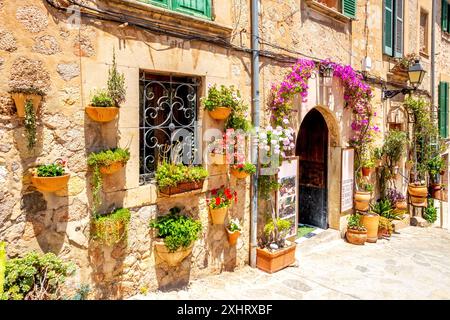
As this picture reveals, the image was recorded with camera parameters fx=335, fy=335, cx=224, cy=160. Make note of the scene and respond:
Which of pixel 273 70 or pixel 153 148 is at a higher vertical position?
pixel 273 70

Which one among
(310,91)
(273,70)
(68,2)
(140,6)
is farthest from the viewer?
(310,91)

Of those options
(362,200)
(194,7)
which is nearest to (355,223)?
(362,200)

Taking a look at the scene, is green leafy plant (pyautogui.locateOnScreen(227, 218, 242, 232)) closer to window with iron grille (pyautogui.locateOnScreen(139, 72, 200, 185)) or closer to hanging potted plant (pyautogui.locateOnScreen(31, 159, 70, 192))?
window with iron grille (pyautogui.locateOnScreen(139, 72, 200, 185))

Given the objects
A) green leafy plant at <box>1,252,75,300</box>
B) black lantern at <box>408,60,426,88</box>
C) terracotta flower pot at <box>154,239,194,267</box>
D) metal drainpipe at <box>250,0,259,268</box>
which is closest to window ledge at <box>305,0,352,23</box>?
metal drainpipe at <box>250,0,259,268</box>

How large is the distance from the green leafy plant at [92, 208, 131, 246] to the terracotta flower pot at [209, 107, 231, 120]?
1817 mm

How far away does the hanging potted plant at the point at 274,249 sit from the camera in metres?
5.39

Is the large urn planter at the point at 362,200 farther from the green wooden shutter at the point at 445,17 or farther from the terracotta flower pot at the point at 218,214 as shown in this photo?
the green wooden shutter at the point at 445,17

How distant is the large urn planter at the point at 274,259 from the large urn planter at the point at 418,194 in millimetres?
5720

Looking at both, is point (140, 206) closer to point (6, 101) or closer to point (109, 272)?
point (109, 272)

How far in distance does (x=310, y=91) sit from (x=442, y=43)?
8.63 metres

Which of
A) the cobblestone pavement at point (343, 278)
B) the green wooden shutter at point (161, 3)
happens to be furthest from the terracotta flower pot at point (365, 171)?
the green wooden shutter at point (161, 3)

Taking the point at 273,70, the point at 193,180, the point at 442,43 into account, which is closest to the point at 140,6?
the point at 193,180

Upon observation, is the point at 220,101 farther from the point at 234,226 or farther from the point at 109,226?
the point at 109,226

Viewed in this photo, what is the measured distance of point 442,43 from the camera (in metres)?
11.9
